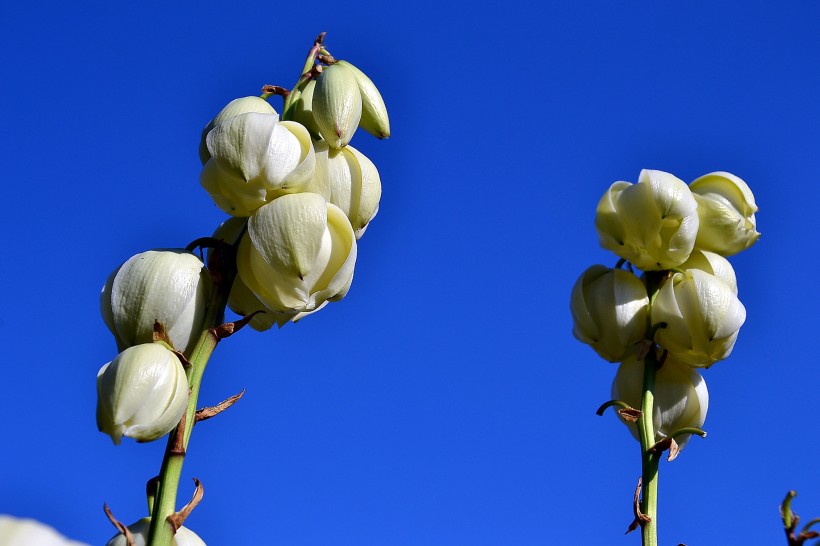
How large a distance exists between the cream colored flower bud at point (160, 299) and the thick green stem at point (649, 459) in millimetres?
774

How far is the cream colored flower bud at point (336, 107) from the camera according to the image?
5.60ft

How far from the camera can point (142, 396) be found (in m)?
1.34

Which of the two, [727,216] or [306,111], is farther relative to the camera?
[727,216]

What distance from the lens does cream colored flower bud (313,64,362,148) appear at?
171 centimetres

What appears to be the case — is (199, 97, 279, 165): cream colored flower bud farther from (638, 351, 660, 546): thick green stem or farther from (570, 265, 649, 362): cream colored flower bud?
(638, 351, 660, 546): thick green stem

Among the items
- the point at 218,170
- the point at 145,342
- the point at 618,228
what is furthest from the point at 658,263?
the point at 145,342

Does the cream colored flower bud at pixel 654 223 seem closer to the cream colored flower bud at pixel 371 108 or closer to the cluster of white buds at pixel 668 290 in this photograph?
the cluster of white buds at pixel 668 290

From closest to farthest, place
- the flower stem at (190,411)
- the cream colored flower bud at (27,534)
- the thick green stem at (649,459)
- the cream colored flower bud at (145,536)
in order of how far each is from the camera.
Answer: the cream colored flower bud at (27,534), the flower stem at (190,411), the cream colored flower bud at (145,536), the thick green stem at (649,459)

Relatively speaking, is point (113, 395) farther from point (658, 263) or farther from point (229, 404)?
point (658, 263)

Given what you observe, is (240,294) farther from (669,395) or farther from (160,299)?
(669,395)

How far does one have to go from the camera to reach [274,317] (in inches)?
67.1

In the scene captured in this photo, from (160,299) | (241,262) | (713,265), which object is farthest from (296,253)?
(713,265)

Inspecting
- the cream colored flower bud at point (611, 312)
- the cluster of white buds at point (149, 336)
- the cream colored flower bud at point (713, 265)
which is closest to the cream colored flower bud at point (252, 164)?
the cluster of white buds at point (149, 336)

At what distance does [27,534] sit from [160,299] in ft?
2.41
